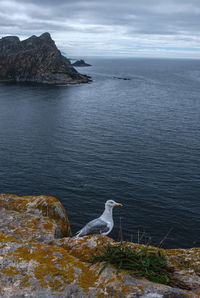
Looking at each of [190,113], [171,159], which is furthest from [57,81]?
[171,159]

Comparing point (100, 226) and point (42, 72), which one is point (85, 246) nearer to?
point (100, 226)

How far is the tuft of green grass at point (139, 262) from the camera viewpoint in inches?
220

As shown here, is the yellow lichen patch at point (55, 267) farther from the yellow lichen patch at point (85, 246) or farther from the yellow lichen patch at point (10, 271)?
the yellow lichen patch at point (85, 246)

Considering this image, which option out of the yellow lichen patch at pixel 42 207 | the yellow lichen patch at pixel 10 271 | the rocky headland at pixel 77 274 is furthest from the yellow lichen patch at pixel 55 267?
the yellow lichen patch at pixel 42 207

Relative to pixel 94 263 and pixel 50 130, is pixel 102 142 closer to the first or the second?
pixel 50 130

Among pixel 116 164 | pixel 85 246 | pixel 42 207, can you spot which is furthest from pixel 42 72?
pixel 85 246

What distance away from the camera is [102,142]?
62719mm

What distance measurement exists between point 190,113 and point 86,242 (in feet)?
305

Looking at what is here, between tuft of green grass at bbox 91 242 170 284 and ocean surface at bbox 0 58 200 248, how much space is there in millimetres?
20673

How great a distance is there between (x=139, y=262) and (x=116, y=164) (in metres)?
44.9

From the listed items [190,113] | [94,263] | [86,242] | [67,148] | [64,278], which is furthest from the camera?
[190,113]

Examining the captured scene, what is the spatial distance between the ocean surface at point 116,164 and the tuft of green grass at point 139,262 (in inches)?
814

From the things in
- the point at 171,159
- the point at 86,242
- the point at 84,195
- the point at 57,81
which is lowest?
the point at 84,195

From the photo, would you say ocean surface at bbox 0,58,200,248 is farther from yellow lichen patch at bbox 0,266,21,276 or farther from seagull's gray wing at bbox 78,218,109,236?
yellow lichen patch at bbox 0,266,21,276
